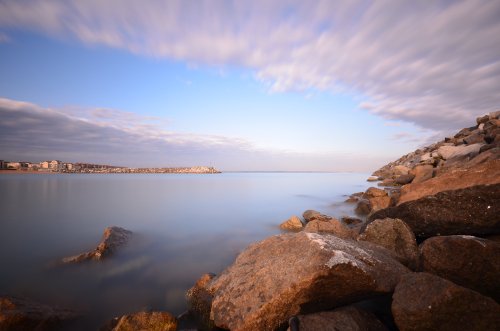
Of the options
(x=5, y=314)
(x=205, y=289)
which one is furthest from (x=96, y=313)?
(x=205, y=289)

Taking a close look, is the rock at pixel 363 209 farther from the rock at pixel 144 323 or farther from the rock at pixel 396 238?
the rock at pixel 144 323

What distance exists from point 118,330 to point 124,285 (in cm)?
239

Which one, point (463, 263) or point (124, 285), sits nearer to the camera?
point (463, 263)

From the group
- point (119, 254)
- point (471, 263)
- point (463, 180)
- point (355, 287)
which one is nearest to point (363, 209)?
point (463, 180)

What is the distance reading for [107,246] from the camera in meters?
7.46

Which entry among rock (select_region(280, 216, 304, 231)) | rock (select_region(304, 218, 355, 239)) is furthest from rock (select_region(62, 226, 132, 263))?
rock (select_region(280, 216, 304, 231))

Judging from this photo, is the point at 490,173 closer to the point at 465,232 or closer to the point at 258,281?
the point at 465,232

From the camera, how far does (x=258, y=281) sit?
3.64 meters

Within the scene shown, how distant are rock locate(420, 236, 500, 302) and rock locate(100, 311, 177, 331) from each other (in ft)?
12.6

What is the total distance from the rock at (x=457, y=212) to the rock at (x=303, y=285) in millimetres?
Answer: 1914

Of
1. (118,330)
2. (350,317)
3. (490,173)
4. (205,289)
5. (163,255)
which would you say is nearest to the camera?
(350,317)

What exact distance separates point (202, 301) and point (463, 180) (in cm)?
595

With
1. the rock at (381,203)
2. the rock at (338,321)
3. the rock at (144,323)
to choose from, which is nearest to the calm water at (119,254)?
the rock at (144,323)

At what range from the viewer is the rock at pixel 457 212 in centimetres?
450
